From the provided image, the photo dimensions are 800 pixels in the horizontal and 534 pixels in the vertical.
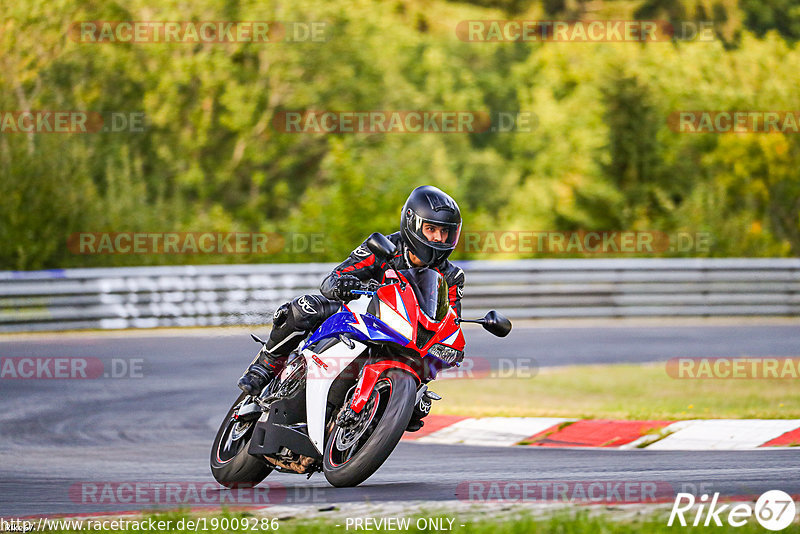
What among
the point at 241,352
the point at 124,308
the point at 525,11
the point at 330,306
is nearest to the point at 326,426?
the point at 330,306

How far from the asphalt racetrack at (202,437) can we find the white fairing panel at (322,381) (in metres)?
0.38

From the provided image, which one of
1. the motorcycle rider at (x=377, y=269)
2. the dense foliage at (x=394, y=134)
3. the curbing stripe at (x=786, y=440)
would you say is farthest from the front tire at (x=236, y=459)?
the dense foliage at (x=394, y=134)

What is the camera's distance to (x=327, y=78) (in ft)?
113

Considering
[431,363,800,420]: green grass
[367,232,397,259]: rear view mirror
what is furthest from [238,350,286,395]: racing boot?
[431,363,800,420]: green grass

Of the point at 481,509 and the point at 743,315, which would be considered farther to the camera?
the point at 743,315

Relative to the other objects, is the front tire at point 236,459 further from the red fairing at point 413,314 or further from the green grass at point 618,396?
the green grass at point 618,396

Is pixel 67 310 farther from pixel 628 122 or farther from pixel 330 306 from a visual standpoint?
pixel 628 122

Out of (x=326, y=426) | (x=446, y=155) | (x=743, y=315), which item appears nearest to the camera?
(x=326, y=426)

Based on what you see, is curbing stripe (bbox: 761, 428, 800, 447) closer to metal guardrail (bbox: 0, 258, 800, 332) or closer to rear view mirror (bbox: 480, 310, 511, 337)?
rear view mirror (bbox: 480, 310, 511, 337)

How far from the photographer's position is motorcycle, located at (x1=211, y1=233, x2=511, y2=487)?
6.94 metres

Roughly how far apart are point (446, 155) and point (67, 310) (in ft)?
70.3

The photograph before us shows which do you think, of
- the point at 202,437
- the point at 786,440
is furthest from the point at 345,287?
the point at 202,437

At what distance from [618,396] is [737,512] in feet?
22.1

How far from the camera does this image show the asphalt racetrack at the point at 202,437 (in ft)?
25.1
